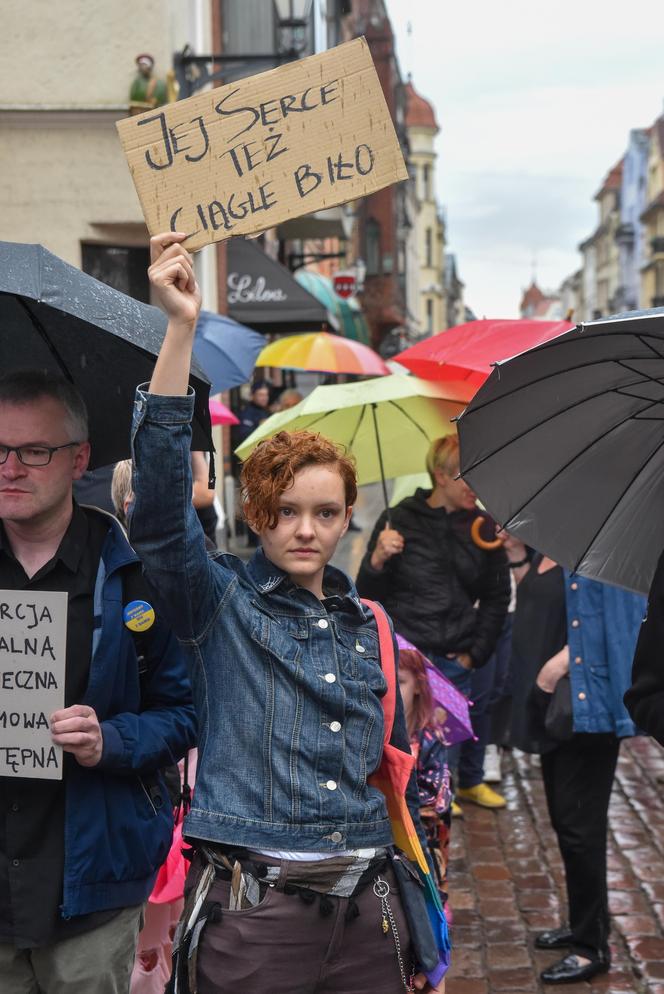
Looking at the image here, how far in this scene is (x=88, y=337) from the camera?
3.00m

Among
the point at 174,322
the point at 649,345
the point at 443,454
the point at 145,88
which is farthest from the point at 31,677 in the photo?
the point at 145,88

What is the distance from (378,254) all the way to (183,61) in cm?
4251

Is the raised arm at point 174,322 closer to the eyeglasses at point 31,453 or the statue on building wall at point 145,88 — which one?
the eyeglasses at point 31,453

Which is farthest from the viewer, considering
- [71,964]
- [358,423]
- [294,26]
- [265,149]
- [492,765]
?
[294,26]

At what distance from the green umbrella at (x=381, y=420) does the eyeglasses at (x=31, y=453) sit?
9.31 ft

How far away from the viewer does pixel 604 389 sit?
3070 millimetres

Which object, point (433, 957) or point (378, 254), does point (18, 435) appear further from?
point (378, 254)

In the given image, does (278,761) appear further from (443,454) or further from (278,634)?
(443,454)

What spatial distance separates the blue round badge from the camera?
9.11 feet

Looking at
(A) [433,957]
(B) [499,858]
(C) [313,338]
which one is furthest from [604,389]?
(C) [313,338]

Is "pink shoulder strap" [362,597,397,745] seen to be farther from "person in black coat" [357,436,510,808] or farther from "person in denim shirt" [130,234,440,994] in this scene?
"person in black coat" [357,436,510,808]

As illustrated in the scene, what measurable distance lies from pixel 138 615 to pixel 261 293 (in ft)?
47.1

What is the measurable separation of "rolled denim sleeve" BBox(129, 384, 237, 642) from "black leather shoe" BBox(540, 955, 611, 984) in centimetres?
282

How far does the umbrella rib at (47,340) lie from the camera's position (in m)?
3.06
